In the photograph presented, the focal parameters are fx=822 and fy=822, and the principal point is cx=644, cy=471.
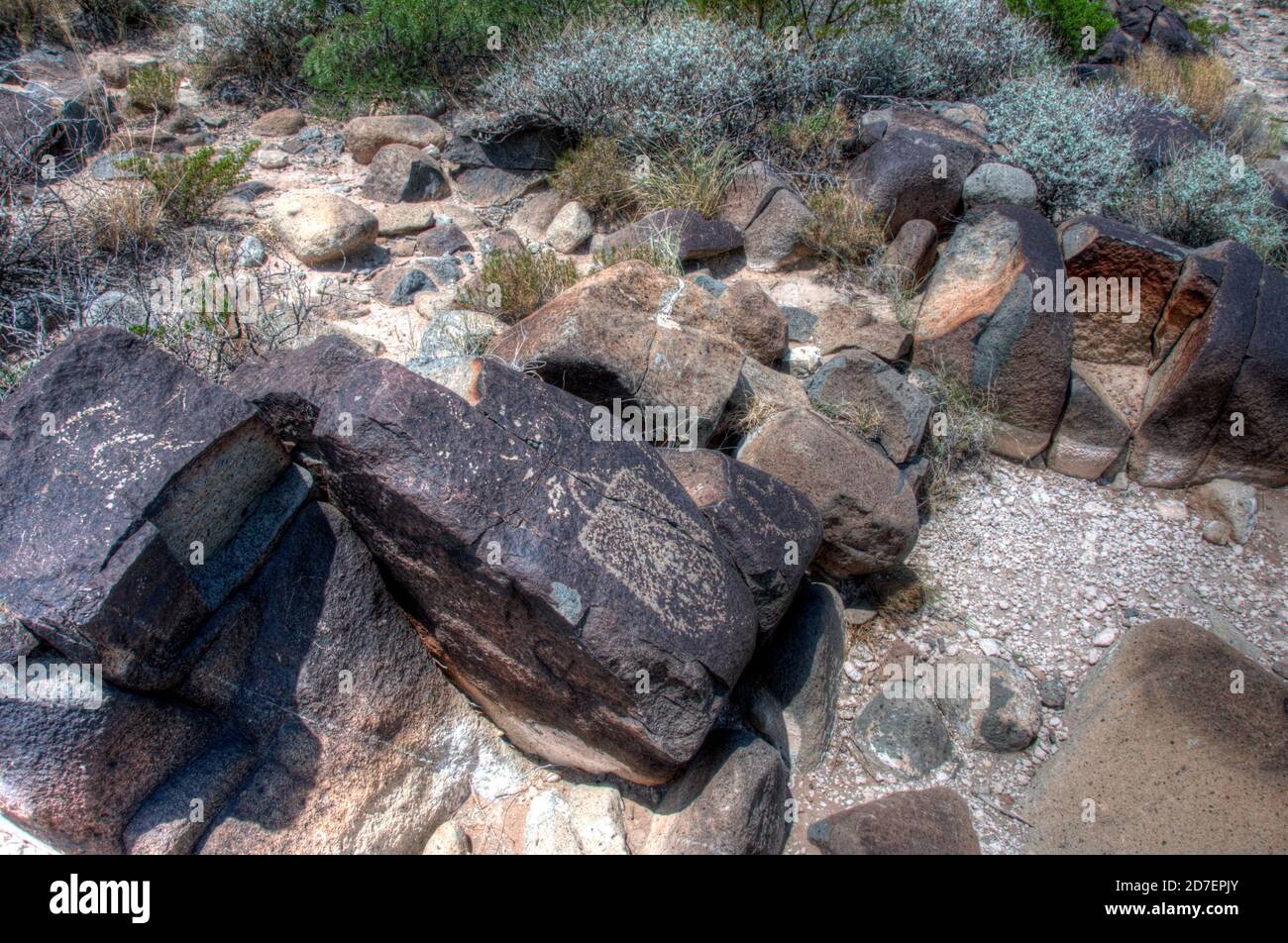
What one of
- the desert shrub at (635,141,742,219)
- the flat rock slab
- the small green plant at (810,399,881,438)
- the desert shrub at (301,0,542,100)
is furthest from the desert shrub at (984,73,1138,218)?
the desert shrub at (301,0,542,100)

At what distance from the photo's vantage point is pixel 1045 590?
438cm

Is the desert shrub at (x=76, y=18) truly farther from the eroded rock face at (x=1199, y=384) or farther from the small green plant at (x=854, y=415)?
the eroded rock face at (x=1199, y=384)

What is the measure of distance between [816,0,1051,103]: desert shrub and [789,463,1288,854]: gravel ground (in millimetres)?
3585

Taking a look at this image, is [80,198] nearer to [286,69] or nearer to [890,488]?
[286,69]

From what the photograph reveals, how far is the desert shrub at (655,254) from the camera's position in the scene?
5.20 metres

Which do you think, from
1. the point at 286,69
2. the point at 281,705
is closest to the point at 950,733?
the point at 281,705

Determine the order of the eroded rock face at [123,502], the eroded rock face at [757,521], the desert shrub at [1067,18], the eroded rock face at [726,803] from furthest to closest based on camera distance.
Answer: the desert shrub at [1067,18]
the eroded rock face at [757,521]
the eroded rock face at [726,803]
the eroded rock face at [123,502]

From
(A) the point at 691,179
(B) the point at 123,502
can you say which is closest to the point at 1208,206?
(A) the point at 691,179

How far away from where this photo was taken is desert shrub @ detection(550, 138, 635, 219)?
19.5ft

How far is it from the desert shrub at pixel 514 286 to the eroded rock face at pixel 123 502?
217 cm

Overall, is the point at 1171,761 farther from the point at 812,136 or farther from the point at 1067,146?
the point at 812,136

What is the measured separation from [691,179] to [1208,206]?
3.55 meters

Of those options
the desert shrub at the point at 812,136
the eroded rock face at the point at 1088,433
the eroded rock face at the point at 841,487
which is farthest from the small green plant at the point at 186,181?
the eroded rock face at the point at 1088,433

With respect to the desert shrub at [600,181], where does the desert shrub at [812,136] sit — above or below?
above
